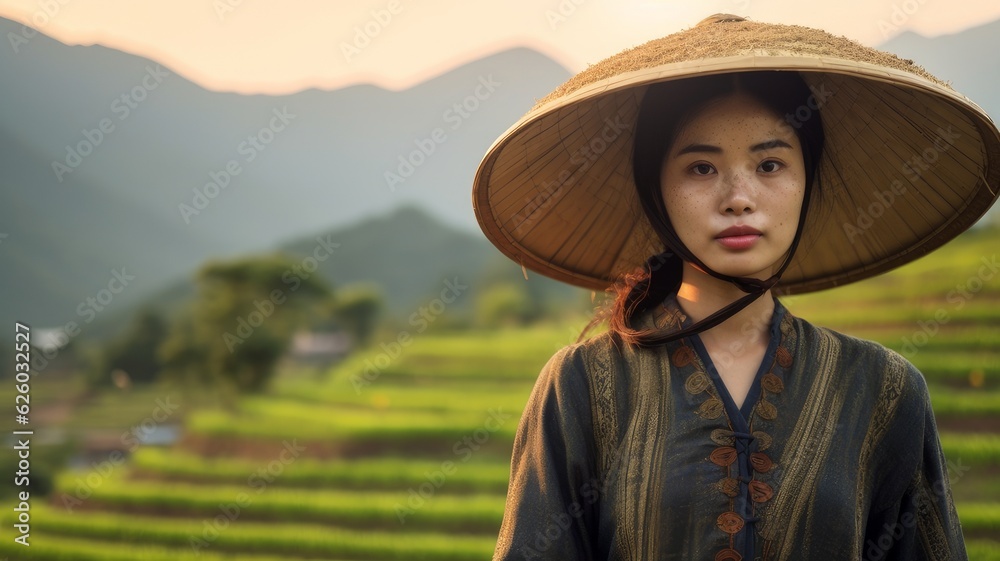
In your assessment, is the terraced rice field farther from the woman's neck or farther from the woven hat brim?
the woman's neck

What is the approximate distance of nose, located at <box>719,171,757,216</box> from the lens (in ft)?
5.09

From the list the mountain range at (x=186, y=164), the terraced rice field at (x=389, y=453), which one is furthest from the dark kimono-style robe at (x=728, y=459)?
the mountain range at (x=186, y=164)

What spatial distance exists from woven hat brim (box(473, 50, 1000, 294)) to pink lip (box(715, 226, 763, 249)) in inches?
11.0

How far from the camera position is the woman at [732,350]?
1.55m

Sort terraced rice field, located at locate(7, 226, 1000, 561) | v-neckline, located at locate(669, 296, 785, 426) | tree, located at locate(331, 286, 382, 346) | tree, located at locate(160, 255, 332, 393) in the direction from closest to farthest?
v-neckline, located at locate(669, 296, 785, 426), terraced rice field, located at locate(7, 226, 1000, 561), tree, located at locate(160, 255, 332, 393), tree, located at locate(331, 286, 382, 346)

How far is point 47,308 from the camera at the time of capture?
Answer: 862 cm

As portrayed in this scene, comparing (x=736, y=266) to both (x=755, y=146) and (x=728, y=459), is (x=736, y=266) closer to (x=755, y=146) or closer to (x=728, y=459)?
(x=755, y=146)

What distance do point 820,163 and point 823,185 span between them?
70mm

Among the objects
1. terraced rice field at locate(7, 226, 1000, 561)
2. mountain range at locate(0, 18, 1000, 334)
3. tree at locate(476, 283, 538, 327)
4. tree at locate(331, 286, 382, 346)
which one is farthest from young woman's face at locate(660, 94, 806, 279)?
tree at locate(476, 283, 538, 327)

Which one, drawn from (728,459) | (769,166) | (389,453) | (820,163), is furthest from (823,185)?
(389,453)

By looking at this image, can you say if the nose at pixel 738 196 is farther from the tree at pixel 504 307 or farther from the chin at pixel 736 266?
the tree at pixel 504 307

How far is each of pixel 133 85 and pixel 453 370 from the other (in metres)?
4.37

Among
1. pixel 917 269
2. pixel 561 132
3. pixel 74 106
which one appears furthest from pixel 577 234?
pixel 74 106

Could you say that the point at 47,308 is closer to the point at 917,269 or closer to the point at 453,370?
the point at 453,370
